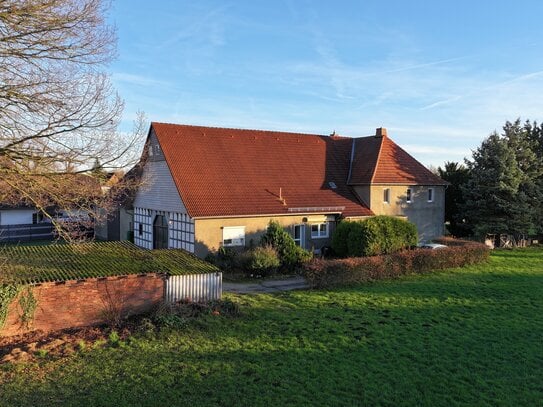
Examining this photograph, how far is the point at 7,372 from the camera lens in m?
9.88

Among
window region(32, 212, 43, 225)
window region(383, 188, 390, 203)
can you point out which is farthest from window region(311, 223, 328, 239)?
window region(32, 212, 43, 225)

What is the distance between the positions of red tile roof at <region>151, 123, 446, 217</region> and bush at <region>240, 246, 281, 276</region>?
10.3 feet

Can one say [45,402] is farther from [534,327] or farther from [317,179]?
[317,179]

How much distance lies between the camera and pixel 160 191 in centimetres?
2703

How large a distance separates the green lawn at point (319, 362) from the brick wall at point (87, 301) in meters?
2.01

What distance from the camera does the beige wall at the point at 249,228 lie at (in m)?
23.5

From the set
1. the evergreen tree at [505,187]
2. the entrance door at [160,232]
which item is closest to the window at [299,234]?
the entrance door at [160,232]

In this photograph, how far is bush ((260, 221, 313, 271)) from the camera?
890 inches

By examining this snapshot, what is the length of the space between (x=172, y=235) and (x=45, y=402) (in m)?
17.5

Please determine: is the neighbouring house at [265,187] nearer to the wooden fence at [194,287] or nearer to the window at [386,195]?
the window at [386,195]

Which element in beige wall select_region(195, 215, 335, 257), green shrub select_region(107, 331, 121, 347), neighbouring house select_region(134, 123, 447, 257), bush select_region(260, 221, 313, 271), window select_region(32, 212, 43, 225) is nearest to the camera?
green shrub select_region(107, 331, 121, 347)

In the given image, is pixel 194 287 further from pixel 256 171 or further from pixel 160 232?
pixel 256 171

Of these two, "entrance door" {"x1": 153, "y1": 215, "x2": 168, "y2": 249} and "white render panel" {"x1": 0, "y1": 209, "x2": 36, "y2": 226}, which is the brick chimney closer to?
"entrance door" {"x1": 153, "y1": 215, "x2": 168, "y2": 249}

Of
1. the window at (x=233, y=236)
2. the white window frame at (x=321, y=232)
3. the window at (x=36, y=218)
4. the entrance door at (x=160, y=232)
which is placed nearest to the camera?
the window at (x=233, y=236)
